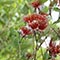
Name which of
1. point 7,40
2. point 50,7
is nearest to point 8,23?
point 7,40

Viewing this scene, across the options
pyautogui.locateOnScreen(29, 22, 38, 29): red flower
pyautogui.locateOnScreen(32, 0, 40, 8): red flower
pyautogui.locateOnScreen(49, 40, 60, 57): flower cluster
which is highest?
pyautogui.locateOnScreen(32, 0, 40, 8): red flower

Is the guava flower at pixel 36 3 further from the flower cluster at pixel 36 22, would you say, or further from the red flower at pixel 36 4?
the flower cluster at pixel 36 22

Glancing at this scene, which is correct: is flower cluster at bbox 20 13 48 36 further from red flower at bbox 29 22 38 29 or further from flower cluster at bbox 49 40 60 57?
flower cluster at bbox 49 40 60 57

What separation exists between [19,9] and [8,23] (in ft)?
0.33

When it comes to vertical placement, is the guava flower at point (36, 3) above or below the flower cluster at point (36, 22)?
above

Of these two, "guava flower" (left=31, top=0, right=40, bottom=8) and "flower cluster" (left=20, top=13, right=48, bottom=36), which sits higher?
"guava flower" (left=31, top=0, right=40, bottom=8)

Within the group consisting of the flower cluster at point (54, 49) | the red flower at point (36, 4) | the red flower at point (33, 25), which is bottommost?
the flower cluster at point (54, 49)

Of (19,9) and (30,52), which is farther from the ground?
(19,9)

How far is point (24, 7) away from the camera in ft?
3.64

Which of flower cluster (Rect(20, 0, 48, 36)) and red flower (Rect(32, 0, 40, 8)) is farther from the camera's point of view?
red flower (Rect(32, 0, 40, 8))

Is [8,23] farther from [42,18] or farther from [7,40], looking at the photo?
[42,18]

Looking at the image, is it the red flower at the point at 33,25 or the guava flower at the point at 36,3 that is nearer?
the red flower at the point at 33,25

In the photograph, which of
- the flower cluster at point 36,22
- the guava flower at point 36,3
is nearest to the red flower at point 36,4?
the guava flower at point 36,3

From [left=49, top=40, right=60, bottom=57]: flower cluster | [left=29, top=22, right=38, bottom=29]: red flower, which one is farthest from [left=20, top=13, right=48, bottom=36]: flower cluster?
[left=49, top=40, right=60, bottom=57]: flower cluster
